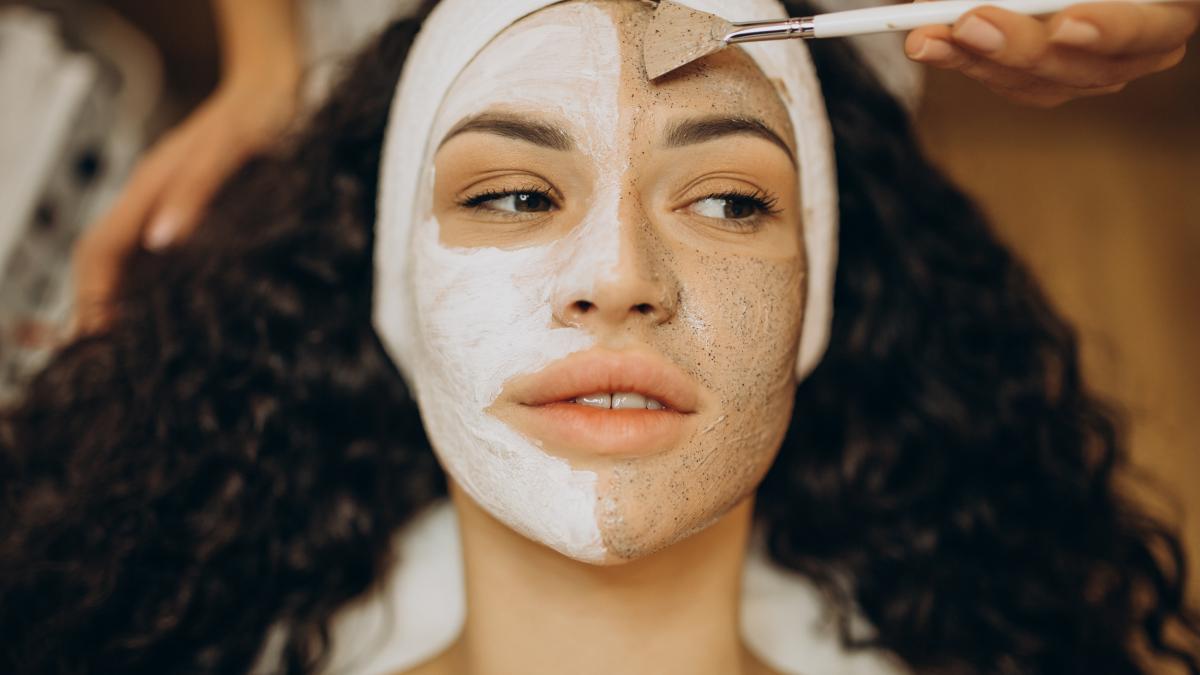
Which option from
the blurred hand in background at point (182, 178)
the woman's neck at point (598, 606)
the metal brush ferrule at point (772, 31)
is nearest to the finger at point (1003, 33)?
the metal brush ferrule at point (772, 31)

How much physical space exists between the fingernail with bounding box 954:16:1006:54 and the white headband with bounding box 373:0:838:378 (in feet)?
0.91

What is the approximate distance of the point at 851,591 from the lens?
52.8 inches

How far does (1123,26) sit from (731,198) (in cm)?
35

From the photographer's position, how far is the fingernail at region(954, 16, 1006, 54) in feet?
2.35

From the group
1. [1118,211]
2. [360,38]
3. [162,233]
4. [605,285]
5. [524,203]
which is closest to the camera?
[605,285]

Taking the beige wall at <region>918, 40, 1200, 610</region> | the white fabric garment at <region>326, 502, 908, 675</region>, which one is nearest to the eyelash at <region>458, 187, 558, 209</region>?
the white fabric garment at <region>326, 502, 908, 675</region>

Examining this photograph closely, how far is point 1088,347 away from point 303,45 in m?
1.53

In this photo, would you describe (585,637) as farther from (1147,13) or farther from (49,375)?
(49,375)

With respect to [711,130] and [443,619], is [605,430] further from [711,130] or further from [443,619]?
[443,619]

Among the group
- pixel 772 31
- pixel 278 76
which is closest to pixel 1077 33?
pixel 772 31

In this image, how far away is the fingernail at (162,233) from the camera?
1440mm

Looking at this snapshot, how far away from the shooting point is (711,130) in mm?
901

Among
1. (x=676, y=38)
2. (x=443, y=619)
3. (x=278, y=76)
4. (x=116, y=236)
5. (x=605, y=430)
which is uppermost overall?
(x=676, y=38)

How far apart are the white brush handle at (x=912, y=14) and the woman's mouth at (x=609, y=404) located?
0.97 feet
